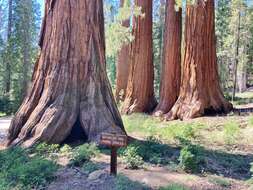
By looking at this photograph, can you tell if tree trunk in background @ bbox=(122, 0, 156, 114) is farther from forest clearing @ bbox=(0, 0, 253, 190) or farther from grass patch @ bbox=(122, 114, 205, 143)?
grass patch @ bbox=(122, 114, 205, 143)

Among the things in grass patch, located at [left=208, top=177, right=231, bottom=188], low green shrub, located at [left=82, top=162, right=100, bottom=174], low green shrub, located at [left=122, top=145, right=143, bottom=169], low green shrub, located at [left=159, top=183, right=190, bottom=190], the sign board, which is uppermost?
the sign board

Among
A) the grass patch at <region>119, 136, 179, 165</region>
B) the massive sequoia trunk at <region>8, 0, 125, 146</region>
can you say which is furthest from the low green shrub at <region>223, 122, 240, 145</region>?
the massive sequoia trunk at <region>8, 0, 125, 146</region>

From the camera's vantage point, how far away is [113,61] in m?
A: 41.7

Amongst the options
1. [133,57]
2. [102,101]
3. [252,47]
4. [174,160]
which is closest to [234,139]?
[174,160]

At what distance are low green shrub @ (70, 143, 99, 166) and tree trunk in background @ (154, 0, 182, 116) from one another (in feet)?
21.6

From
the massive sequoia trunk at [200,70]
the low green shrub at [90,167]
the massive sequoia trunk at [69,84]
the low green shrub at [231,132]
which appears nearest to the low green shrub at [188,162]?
the low green shrub at [90,167]

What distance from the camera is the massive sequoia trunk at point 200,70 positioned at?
10.8 metres

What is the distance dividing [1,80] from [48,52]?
2907cm

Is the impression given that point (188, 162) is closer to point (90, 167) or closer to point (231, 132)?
point (90, 167)

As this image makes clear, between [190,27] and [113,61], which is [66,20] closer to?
[190,27]

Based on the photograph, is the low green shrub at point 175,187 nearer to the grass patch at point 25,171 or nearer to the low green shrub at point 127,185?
the low green shrub at point 127,185

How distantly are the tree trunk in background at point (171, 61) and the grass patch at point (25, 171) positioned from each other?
7157 mm

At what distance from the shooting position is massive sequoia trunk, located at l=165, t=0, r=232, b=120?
1084cm

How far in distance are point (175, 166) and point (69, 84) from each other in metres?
2.79
